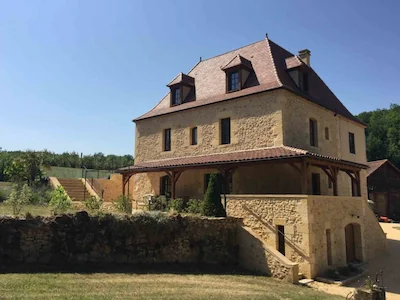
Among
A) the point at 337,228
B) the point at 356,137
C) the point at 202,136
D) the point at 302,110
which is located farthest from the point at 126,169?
the point at 356,137

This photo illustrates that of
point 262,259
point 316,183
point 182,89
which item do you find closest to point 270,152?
point 316,183

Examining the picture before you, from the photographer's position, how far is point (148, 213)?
12609 mm

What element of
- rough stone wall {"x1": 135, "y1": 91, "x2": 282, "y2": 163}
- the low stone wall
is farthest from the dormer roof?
the low stone wall

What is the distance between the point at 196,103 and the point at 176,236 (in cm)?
962

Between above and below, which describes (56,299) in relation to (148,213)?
below

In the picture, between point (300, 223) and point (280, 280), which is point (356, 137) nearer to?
point (300, 223)

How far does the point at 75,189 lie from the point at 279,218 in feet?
57.1

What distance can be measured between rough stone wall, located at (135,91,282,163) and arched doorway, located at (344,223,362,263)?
5.55 m

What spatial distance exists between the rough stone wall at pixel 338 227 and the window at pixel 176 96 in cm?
1165

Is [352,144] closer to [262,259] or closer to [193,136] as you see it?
[193,136]

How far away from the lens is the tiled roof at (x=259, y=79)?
1822cm

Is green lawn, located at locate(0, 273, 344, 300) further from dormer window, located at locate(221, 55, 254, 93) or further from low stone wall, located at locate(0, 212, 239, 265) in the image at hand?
dormer window, located at locate(221, 55, 254, 93)

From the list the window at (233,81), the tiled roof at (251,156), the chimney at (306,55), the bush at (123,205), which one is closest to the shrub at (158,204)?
the tiled roof at (251,156)

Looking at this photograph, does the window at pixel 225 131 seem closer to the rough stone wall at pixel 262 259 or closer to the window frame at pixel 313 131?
the window frame at pixel 313 131
